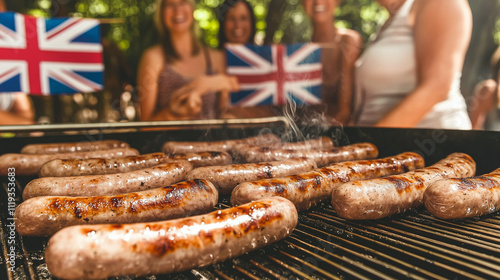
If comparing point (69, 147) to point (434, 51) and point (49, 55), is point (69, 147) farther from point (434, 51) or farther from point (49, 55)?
point (434, 51)

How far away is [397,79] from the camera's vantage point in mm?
5391

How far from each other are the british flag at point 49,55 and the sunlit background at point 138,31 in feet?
1.14

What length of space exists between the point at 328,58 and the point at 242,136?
126 inches

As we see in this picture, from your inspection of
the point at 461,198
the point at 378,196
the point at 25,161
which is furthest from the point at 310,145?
the point at 25,161

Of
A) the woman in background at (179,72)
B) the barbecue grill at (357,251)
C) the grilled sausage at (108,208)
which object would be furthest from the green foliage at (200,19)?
the grilled sausage at (108,208)

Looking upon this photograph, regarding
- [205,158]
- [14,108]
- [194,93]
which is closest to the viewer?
[205,158]

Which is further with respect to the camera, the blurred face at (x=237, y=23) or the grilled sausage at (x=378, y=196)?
the blurred face at (x=237, y=23)

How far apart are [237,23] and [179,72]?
5.42ft

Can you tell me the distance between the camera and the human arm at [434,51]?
4691mm

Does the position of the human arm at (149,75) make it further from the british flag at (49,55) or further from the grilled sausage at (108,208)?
the grilled sausage at (108,208)

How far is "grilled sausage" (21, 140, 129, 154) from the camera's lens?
354 centimetres

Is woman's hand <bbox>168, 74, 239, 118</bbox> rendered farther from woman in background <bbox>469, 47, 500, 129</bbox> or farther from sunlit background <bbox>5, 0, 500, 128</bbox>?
woman in background <bbox>469, 47, 500, 129</bbox>

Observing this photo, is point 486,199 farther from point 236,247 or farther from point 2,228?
point 2,228

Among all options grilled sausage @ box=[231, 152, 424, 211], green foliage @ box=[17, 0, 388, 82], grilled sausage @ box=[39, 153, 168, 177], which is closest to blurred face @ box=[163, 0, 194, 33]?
green foliage @ box=[17, 0, 388, 82]
